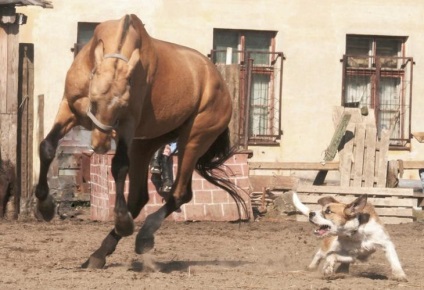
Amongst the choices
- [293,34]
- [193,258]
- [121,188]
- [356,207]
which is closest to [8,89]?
[193,258]

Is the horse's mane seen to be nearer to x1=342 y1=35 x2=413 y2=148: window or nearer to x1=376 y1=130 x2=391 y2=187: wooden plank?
x1=376 y1=130 x2=391 y2=187: wooden plank

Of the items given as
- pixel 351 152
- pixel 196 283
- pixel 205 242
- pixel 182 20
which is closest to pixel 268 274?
pixel 196 283

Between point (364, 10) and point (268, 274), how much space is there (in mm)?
12990

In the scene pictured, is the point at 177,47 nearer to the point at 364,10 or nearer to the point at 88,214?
the point at 88,214

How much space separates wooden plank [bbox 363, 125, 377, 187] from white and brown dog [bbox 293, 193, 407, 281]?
711 centimetres

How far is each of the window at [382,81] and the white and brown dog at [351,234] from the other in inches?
486

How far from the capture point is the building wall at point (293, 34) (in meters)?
20.4

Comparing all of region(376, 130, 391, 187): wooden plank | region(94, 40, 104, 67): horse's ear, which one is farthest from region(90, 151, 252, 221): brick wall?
region(94, 40, 104, 67): horse's ear

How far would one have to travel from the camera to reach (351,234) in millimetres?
9352

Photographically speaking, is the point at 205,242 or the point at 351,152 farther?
the point at 351,152

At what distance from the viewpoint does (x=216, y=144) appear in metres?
10.7

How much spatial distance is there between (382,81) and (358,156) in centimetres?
571

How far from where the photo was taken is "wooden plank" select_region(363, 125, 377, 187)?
16531 millimetres

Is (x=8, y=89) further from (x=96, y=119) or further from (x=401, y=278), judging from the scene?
(x=401, y=278)
